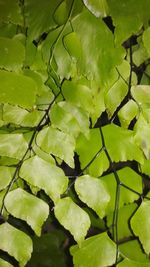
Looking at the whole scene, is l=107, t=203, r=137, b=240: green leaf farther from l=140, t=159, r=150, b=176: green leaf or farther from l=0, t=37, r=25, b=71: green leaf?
l=0, t=37, r=25, b=71: green leaf

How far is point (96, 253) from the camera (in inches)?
23.3

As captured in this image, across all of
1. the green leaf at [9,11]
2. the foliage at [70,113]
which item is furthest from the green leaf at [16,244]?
the green leaf at [9,11]

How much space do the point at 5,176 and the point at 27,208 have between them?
7 centimetres

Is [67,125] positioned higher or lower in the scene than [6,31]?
lower

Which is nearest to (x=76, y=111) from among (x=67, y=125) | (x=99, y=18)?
(x=67, y=125)

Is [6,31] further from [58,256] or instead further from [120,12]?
[58,256]

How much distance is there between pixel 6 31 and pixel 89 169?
30 cm

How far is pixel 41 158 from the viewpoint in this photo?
0.56 metres

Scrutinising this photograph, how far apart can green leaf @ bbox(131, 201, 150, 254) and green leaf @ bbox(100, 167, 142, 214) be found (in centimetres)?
5

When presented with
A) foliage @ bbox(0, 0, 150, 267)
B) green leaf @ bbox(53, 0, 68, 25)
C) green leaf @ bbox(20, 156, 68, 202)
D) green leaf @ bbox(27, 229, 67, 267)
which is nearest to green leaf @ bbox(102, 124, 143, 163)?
foliage @ bbox(0, 0, 150, 267)

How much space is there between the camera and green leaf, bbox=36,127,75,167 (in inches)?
21.6

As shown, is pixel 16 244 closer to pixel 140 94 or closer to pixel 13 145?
pixel 13 145

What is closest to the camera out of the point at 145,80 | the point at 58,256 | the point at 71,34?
the point at 71,34

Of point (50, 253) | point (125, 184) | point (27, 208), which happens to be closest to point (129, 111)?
point (125, 184)
